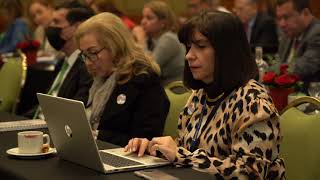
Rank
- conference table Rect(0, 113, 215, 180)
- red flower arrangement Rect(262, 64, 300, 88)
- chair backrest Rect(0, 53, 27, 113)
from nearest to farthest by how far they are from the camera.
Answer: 1. conference table Rect(0, 113, 215, 180)
2. red flower arrangement Rect(262, 64, 300, 88)
3. chair backrest Rect(0, 53, 27, 113)

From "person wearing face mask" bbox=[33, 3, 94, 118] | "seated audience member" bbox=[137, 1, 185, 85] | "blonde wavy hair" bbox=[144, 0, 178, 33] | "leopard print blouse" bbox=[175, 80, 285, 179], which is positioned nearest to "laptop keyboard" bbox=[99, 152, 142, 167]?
"leopard print blouse" bbox=[175, 80, 285, 179]

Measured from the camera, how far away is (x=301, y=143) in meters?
2.47

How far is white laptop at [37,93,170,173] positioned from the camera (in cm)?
209

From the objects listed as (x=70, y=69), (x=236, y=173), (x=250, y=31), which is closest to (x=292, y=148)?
(x=236, y=173)

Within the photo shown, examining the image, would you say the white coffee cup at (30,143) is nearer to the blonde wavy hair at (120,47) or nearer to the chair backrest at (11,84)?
the blonde wavy hair at (120,47)

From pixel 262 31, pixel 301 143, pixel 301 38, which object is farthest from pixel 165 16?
pixel 301 143

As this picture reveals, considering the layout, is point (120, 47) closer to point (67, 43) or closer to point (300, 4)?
point (67, 43)

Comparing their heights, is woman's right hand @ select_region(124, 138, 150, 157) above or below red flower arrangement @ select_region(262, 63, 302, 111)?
above

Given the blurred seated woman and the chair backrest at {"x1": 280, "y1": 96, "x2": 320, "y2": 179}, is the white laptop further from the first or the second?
the blurred seated woman

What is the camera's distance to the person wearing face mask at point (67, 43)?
380 centimetres

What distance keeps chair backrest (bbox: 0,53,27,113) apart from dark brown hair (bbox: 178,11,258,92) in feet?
8.36

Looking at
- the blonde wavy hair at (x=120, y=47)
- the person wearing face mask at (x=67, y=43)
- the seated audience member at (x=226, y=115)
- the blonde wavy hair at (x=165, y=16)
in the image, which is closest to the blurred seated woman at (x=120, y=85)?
the blonde wavy hair at (x=120, y=47)

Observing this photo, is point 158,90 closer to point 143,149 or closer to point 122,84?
point 122,84

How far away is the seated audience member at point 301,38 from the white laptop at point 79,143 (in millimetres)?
2570
